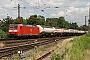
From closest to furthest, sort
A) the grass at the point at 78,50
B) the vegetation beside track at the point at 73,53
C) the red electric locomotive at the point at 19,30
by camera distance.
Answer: the vegetation beside track at the point at 73,53, the grass at the point at 78,50, the red electric locomotive at the point at 19,30

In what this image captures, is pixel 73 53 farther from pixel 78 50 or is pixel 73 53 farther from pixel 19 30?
pixel 19 30

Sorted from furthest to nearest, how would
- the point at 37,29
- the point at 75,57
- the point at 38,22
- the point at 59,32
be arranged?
the point at 38,22
the point at 59,32
the point at 37,29
the point at 75,57

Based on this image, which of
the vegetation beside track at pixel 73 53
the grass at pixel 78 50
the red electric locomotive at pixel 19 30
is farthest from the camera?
the red electric locomotive at pixel 19 30

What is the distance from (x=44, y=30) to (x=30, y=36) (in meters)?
6.49

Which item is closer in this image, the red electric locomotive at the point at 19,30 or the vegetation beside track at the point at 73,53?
the vegetation beside track at the point at 73,53

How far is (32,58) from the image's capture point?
530 inches

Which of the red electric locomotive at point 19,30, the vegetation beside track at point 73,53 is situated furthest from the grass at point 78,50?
the red electric locomotive at point 19,30

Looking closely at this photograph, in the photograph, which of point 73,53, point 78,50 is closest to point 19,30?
point 78,50

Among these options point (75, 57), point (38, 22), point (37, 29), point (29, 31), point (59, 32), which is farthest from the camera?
point (38, 22)

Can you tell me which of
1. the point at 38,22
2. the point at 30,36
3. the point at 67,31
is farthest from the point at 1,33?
the point at 38,22

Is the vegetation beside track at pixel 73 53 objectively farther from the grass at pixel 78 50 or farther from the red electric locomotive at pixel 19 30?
the red electric locomotive at pixel 19 30

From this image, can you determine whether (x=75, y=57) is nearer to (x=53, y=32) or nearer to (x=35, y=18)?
(x=53, y=32)

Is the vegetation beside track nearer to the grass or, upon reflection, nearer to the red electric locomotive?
the grass

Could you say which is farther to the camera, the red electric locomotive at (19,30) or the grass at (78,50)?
the red electric locomotive at (19,30)
